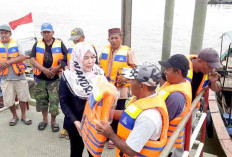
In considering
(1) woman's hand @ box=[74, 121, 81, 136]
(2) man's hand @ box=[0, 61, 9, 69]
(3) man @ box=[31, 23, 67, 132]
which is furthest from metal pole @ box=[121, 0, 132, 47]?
(1) woman's hand @ box=[74, 121, 81, 136]

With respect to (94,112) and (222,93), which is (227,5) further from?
(94,112)

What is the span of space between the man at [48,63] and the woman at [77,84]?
116 cm

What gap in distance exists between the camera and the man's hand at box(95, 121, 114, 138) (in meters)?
1.59

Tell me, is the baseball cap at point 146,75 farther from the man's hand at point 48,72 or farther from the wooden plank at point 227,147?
the wooden plank at point 227,147

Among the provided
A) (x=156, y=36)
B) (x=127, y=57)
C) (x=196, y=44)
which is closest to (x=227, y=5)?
(x=156, y=36)

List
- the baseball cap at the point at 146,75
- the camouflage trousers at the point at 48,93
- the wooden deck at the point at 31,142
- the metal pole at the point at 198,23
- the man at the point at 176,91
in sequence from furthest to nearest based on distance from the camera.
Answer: the metal pole at the point at 198,23
the camouflage trousers at the point at 48,93
the wooden deck at the point at 31,142
the man at the point at 176,91
the baseball cap at the point at 146,75

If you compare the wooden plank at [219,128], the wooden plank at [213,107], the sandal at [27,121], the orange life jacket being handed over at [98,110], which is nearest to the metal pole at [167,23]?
the wooden plank at [213,107]

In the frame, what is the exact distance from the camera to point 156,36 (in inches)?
786

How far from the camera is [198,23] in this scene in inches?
240

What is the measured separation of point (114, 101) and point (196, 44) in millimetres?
5177

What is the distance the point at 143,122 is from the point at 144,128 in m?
0.04

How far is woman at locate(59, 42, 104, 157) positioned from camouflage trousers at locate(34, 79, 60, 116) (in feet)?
3.86

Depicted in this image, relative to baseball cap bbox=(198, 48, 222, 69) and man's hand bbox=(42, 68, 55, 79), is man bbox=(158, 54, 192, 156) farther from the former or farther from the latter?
man's hand bbox=(42, 68, 55, 79)

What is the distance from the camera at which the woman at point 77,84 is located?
2.03 m
